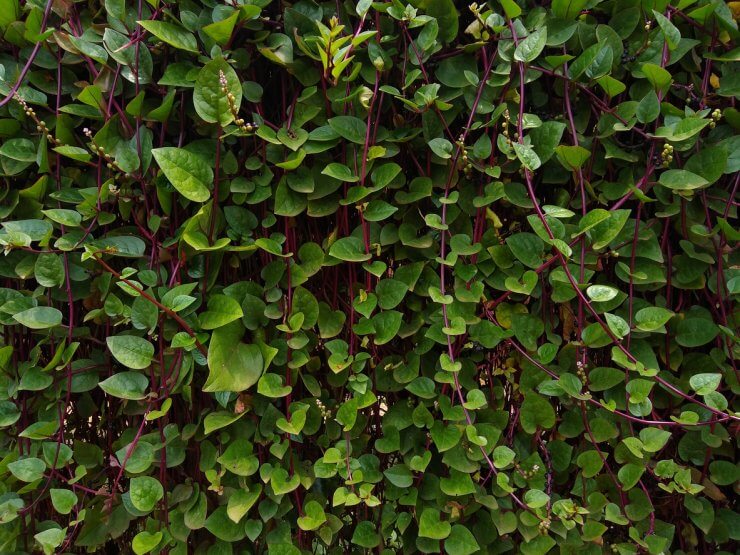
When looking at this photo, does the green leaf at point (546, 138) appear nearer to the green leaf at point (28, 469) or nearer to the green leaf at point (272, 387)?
the green leaf at point (272, 387)

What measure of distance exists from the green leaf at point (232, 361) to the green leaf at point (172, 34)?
538mm

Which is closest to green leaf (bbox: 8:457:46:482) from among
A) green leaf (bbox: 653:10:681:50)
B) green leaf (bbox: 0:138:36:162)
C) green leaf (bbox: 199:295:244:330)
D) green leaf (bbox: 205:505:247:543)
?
green leaf (bbox: 205:505:247:543)

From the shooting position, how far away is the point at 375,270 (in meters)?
1.03

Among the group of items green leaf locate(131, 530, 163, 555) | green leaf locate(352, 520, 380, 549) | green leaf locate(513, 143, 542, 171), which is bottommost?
green leaf locate(352, 520, 380, 549)

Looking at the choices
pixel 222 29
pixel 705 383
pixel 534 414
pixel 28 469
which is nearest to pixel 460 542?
pixel 534 414

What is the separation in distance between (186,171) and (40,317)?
16.4 inches

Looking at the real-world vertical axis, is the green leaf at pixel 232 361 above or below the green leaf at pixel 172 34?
below

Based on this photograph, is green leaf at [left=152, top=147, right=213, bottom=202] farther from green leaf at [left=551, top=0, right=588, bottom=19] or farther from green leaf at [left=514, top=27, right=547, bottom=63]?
green leaf at [left=551, top=0, right=588, bottom=19]

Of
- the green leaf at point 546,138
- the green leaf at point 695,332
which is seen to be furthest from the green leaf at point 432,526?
the green leaf at point 546,138

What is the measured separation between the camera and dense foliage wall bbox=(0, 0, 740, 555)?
40.4 inches

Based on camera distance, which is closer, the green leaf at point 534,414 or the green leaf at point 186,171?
the green leaf at point 186,171

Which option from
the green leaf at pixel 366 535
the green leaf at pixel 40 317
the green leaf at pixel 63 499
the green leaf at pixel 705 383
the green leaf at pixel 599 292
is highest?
the green leaf at pixel 599 292

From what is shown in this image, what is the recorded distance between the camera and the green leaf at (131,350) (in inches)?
38.9

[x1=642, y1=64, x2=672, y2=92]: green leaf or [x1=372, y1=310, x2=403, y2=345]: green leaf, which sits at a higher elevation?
[x1=642, y1=64, x2=672, y2=92]: green leaf
